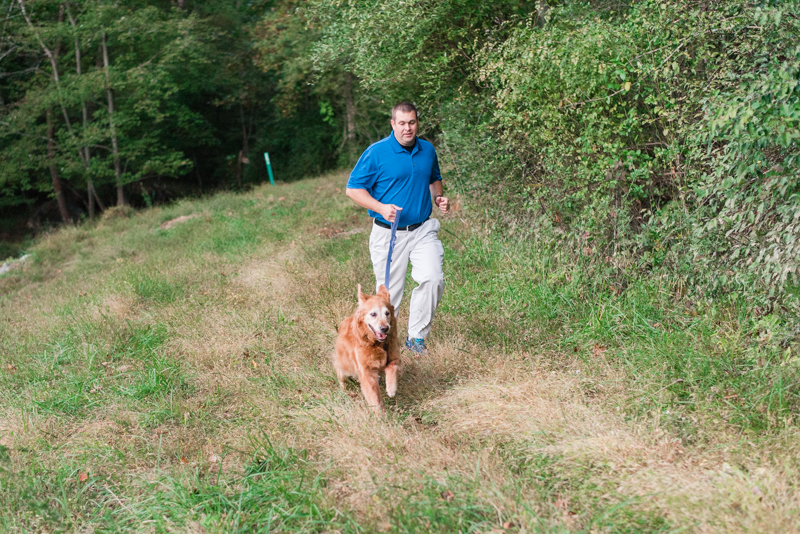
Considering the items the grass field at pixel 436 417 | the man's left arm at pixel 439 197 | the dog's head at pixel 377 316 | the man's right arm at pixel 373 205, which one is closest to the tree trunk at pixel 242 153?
the grass field at pixel 436 417

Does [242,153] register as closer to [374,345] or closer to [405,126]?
[405,126]

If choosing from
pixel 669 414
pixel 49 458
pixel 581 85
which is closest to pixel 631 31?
pixel 581 85

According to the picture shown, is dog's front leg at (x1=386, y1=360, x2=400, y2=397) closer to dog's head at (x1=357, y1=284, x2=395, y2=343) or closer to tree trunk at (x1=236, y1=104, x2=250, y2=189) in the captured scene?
dog's head at (x1=357, y1=284, x2=395, y2=343)

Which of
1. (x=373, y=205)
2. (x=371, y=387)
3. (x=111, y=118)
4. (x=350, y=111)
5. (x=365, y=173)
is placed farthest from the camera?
(x=350, y=111)

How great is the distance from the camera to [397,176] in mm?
5469

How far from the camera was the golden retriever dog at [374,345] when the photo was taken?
4.57 metres

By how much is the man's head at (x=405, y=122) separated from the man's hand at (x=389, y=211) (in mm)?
622

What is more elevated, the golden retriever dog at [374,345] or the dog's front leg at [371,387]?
the golden retriever dog at [374,345]

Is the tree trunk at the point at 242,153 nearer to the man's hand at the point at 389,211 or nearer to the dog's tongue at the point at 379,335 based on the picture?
the man's hand at the point at 389,211

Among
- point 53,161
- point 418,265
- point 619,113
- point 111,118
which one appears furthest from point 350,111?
point 418,265

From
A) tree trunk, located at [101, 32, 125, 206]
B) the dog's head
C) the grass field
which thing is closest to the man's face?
the dog's head

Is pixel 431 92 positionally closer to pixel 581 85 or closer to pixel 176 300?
pixel 581 85

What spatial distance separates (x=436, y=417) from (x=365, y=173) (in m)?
2.19

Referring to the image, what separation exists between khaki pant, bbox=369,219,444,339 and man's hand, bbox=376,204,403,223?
347mm
